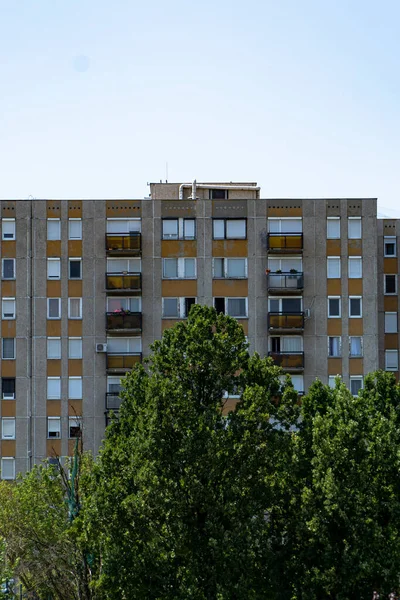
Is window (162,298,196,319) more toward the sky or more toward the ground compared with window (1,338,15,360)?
more toward the sky

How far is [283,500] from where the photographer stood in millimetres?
43688

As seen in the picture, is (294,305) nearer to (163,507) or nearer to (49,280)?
(49,280)

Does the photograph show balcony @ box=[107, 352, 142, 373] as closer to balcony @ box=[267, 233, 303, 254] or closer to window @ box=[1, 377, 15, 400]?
window @ box=[1, 377, 15, 400]

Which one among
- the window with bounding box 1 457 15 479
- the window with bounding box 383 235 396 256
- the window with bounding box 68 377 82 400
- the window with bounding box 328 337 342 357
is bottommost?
the window with bounding box 1 457 15 479

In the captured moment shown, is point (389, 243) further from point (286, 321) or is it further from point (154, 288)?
point (154, 288)

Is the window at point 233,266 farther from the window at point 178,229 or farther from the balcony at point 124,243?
the balcony at point 124,243

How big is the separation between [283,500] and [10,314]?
1413 inches

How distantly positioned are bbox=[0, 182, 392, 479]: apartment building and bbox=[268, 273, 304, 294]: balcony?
0.09 meters

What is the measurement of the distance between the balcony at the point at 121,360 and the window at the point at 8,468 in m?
8.45

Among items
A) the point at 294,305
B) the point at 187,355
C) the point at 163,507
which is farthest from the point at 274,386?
the point at 294,305

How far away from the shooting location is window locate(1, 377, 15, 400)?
74938 millimetres

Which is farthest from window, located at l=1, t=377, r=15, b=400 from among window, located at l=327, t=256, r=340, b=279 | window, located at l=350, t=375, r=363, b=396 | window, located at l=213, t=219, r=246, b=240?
window, located at l=350, t=375, r=363, b=396

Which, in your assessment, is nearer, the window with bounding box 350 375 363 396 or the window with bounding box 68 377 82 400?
the window with bounding box 68 377 82 400

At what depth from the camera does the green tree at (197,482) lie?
41.3 meters
